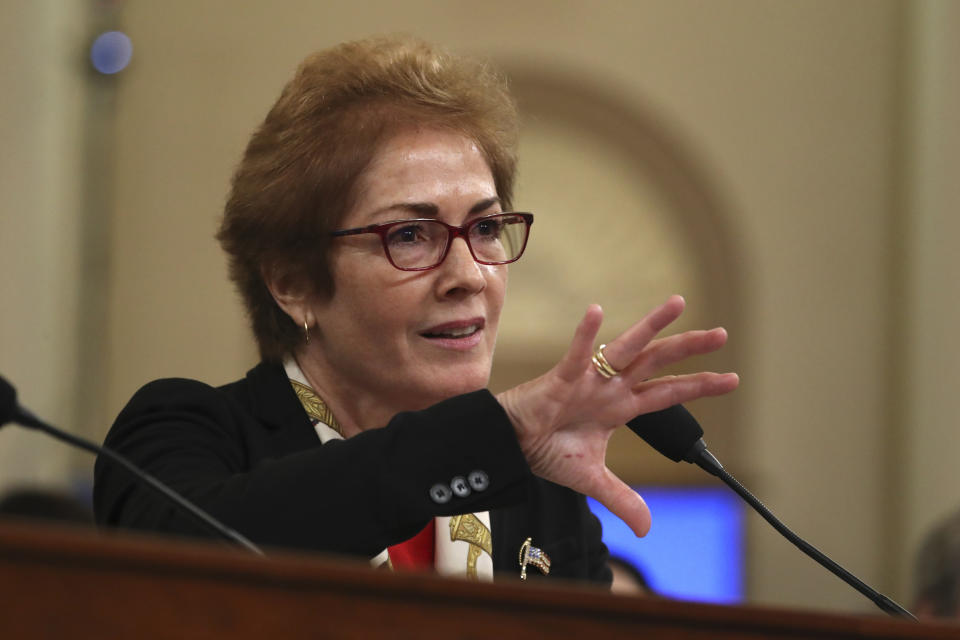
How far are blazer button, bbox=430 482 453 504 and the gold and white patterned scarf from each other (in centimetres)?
44

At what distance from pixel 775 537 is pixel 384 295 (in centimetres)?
531

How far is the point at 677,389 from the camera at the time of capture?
1.44 meters

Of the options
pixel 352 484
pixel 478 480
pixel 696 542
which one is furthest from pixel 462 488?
pixel 696 542

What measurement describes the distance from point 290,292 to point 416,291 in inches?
9.9

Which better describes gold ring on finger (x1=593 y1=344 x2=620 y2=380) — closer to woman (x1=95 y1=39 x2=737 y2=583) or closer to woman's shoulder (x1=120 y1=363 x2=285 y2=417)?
woman (x1=95 y1=39 x2=737 y2=583)

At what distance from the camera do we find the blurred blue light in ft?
21.1

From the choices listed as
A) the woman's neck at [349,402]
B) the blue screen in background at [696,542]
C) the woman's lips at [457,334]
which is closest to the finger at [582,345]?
the woman's lips at [457,334]

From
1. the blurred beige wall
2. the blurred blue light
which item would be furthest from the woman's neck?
the blurred blue light

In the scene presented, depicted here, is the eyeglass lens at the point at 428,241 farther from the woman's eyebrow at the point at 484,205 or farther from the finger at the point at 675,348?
the finger at the point at 675,348

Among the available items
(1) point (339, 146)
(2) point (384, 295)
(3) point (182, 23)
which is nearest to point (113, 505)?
(2) point (384, 295)

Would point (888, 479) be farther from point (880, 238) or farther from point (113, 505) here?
point (113, 505)

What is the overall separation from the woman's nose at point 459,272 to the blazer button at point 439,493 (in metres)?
0.47

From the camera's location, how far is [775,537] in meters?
6.64

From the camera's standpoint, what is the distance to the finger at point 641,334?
4.52 feet
